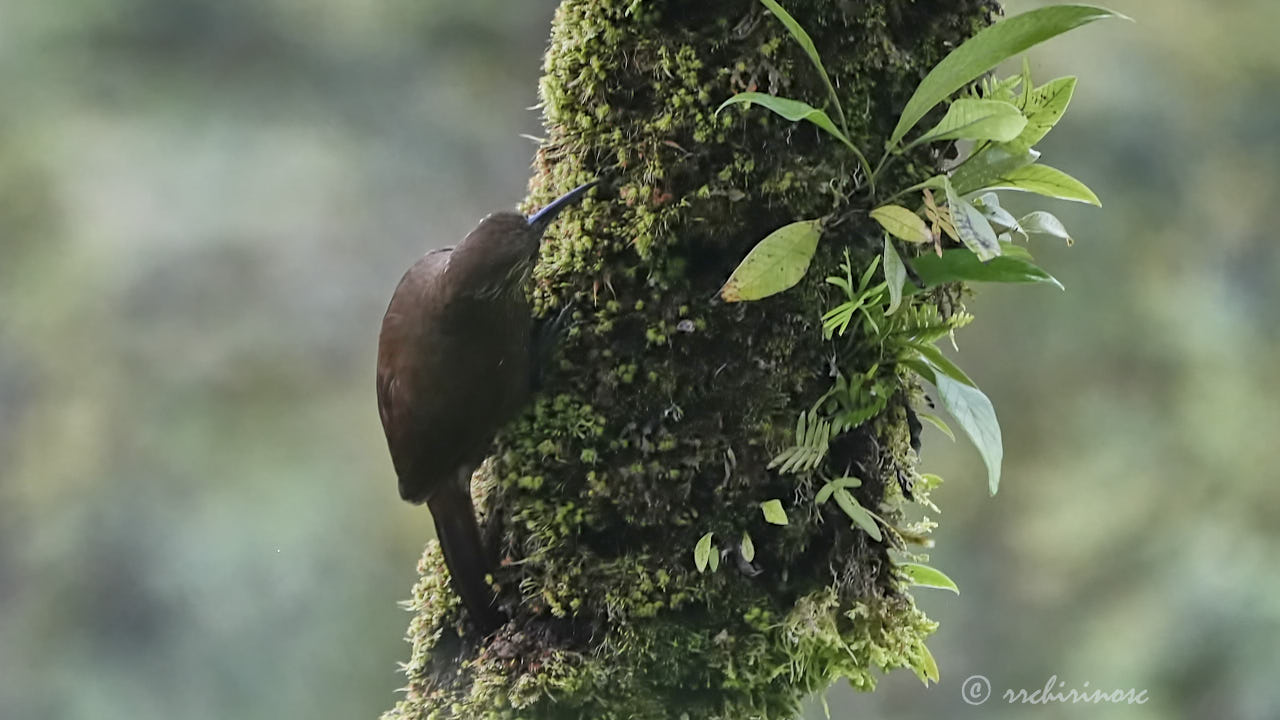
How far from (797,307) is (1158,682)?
2.47 m

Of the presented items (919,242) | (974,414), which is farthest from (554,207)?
(974,414)

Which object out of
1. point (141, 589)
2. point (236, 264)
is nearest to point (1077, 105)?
point (236, 264)

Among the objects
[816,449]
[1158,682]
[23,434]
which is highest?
[23,434]

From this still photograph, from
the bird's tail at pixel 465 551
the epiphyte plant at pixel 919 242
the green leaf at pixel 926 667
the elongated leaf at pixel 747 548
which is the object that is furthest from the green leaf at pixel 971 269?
the bird's tail at pixel 465 551

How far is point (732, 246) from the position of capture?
1292mm

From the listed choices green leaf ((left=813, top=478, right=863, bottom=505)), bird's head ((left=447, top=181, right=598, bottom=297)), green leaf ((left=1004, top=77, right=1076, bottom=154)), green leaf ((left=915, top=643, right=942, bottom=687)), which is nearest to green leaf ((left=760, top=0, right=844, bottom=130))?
green leaf ((left=1004, top=77, right=1076, bottom=154))

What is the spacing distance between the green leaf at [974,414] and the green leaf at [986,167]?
245 millimetres

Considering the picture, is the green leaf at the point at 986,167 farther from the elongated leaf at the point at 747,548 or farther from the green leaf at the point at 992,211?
the elongated leaf at the point at 747,548

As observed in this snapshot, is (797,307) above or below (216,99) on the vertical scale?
below

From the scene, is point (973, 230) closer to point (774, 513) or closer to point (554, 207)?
point (774, 513)

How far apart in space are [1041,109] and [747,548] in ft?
2.14

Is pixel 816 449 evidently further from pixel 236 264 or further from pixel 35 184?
pixel 35 184

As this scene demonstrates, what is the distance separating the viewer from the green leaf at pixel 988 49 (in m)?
1.13

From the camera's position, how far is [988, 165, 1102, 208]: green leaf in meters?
1.29
